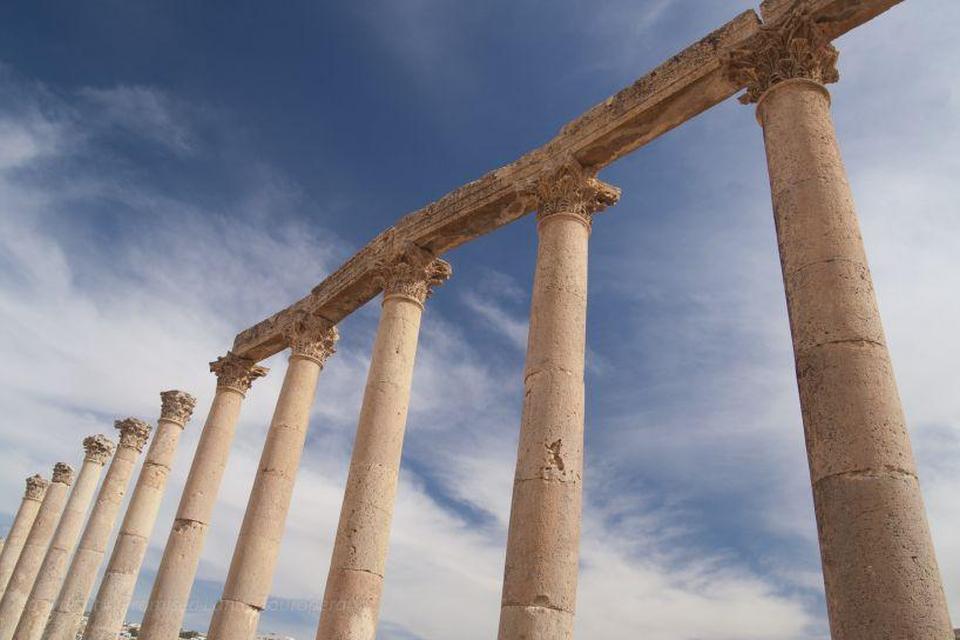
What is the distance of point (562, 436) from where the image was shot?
1581cm

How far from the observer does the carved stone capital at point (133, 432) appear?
1597 inches

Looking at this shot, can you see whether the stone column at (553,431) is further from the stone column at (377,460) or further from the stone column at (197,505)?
the stone column at (197,505)

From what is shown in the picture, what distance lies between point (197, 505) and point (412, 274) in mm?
13417

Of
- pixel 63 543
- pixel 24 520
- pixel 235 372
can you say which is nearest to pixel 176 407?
pixel 235 372

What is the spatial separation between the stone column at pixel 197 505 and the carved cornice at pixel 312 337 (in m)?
4.92

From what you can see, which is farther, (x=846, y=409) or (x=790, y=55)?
(x=790, y=55)

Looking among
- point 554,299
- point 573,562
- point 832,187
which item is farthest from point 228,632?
point 832,187

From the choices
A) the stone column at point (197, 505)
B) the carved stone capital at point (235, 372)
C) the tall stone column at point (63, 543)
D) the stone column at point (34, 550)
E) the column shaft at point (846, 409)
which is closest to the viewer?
the column shaft at point (846, 409)

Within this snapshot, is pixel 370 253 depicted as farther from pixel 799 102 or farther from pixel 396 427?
pixel 799 102

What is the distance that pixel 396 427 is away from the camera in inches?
853

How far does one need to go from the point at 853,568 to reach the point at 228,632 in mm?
19812

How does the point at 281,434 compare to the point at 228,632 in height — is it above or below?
above

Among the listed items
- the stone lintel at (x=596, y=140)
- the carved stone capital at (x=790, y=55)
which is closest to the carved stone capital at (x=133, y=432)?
the stone lintel at (x=596, y=140)

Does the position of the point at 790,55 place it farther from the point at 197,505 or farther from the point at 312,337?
the point at 197,505
